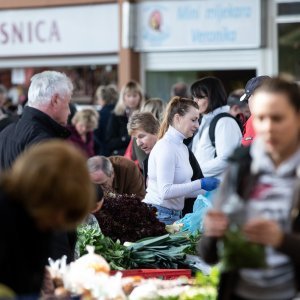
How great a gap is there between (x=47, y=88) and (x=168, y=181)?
170 centimetres

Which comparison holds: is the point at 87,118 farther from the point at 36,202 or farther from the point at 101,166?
the point at 36,202

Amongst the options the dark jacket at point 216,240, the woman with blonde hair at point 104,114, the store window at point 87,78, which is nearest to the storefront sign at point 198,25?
the store window at point 87,78

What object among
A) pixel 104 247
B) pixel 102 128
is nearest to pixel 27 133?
pixel 104 247

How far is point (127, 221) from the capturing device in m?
7.46

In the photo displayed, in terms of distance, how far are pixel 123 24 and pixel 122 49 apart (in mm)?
422

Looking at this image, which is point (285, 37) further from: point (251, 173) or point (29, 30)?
point (251, 173)

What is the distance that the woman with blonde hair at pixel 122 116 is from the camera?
12.1 meters

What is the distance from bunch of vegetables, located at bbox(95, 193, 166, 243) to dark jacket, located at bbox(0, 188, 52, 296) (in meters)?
3.62

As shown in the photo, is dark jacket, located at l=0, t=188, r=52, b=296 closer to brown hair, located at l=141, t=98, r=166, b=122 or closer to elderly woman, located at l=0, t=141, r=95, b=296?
elderly woman, located at l=0, t=141, r=95, b=296

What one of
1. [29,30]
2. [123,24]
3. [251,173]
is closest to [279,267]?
[251,173]

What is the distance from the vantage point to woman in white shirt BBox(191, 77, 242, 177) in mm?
8906

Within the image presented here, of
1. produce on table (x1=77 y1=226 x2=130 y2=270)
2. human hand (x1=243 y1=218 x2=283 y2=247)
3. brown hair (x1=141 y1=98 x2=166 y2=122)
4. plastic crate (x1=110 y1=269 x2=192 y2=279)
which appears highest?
brown hair (x1=141 y1=98 x2=166 y2=122)

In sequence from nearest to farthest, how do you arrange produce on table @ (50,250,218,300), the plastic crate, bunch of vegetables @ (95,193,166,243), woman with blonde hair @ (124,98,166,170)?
1. produce on table @ (50,250,218,300)
2. the plastic crate
3. bunch of vegetables @ (95,193,166,243)
4. woman with blonde hair @ (124,98,166,170)

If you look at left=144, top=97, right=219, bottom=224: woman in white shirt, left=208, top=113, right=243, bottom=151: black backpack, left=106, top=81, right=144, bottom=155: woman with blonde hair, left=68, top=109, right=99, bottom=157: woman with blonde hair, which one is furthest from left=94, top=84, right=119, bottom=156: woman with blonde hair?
left=144, top=97, right=219, bottom=224: woman in white shirt
